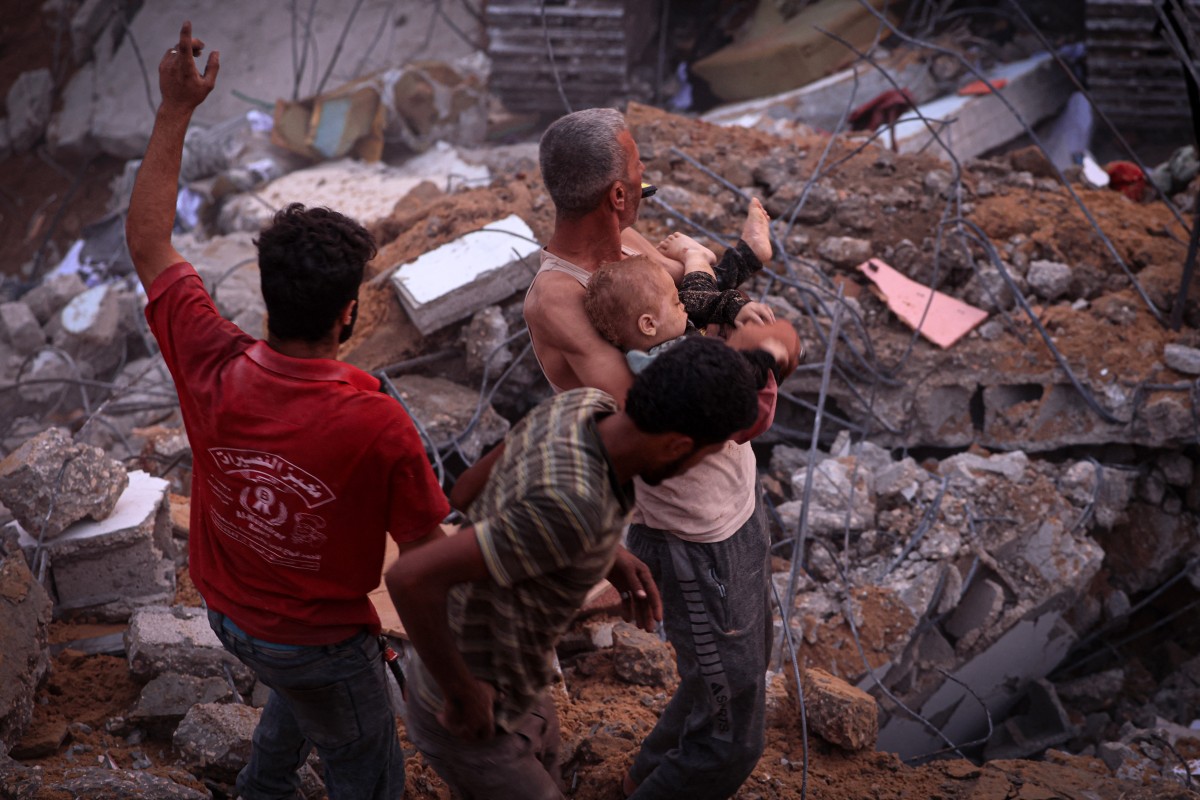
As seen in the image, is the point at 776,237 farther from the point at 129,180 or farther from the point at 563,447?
the point at 129,180

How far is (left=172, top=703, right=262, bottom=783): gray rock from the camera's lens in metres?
2.87

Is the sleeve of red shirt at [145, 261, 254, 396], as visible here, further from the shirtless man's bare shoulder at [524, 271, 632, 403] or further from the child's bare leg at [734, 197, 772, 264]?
the child's bare leg at [734, 197, 772, 264]

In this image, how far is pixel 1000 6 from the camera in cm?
1014

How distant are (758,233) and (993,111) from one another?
23.6 feet

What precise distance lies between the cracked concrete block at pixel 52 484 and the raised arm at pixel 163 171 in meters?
1.56

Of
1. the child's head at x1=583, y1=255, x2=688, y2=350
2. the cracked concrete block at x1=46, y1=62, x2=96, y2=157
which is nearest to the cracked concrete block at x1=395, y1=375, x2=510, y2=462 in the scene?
the child's head at x1=583, y1=255, x2=688, y2=350

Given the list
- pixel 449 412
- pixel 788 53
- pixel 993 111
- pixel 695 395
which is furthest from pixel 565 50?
pixel 695 395

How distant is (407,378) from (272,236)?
2.98m

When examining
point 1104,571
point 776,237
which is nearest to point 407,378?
point 776,237

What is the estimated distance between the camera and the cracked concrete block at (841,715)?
122 inches

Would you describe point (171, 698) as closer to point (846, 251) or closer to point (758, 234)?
point (758, 234)

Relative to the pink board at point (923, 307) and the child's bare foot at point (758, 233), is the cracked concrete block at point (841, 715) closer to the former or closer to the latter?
the child's bare foot at point (758, 233)

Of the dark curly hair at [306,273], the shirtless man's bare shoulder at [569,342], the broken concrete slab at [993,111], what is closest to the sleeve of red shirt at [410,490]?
the dark curly hair at [306,273]

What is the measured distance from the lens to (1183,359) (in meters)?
4.80
